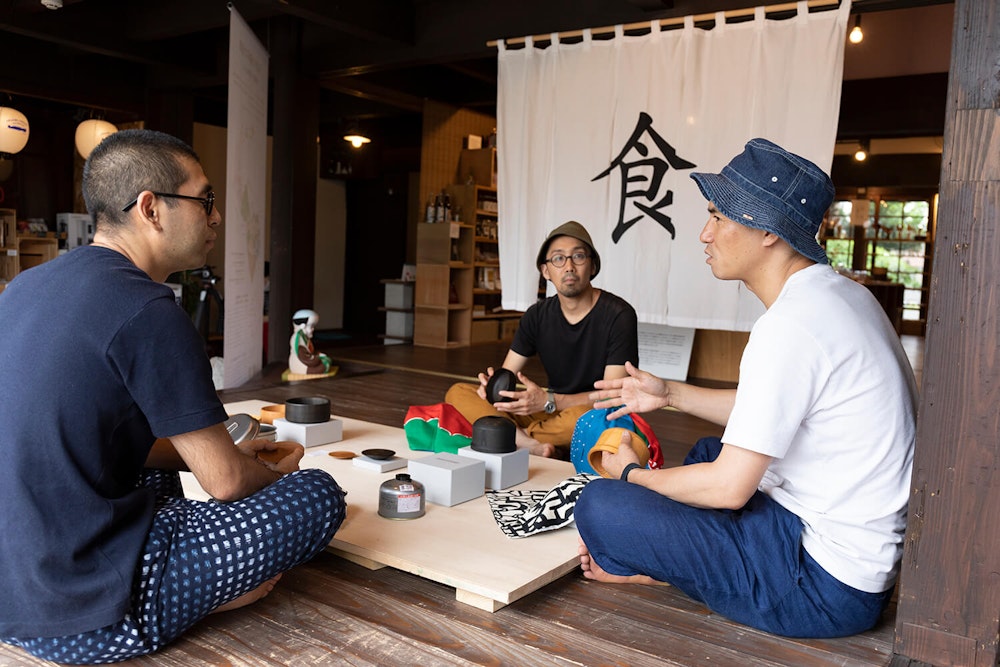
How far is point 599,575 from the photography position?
196 cm

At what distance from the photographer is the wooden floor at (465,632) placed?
5.24 feet

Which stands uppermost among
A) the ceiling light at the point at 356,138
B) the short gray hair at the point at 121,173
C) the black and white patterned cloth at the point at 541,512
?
the ceiling light at the point at 356,138

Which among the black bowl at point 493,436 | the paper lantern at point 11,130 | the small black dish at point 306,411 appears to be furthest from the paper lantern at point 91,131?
the black bowl at point 493,436

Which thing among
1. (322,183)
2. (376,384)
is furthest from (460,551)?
(322,183)

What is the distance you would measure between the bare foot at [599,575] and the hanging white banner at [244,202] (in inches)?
136

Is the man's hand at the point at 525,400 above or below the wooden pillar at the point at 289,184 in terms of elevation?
below

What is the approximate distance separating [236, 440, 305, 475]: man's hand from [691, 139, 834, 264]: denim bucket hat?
123 centimetres

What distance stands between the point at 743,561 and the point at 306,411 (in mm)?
1617

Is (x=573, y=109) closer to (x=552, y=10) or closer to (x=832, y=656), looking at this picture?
(x=552, y=10)

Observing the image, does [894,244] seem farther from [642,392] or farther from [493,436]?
[642,392]

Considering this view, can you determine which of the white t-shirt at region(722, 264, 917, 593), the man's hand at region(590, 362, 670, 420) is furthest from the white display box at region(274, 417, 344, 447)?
the white t-shirt at region(722, 264, 917, 593)

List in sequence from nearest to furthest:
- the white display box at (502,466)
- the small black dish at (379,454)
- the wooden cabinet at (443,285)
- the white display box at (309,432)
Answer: the white display box at (502,466), the small black dish at (379,454), the white display box at (309,432), the wooden cabinet at (443,285)

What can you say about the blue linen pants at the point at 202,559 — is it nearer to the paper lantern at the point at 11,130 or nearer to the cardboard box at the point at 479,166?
the paper lantern at the point at 11,130

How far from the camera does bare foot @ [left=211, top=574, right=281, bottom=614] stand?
1.73 metres
